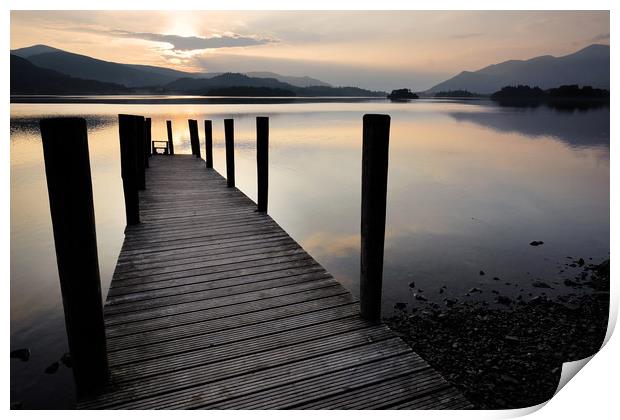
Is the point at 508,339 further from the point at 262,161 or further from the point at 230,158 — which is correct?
the point at 230,158

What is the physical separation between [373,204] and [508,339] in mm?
3201

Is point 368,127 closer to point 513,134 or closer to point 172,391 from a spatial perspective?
point 172,391

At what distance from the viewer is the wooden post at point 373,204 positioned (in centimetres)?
315

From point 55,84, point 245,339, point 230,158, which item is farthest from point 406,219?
point 55,84

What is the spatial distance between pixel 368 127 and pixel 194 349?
7.16ft

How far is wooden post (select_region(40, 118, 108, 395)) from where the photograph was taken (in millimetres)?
2186

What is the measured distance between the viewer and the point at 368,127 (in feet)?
10.4

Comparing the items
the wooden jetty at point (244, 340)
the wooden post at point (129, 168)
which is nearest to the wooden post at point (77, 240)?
the wooden jetty at point (244, 340)

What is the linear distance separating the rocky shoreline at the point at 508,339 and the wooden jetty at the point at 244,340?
169 centimetres

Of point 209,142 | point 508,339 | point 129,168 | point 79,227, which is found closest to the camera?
point 79,227

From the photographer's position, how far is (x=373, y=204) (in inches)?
129

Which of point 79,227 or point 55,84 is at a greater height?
point 55,84

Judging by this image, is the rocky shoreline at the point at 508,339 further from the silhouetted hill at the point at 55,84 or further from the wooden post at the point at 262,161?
the silhouetted hill at the point at 55,84

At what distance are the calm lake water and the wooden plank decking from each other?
5.28 ft
